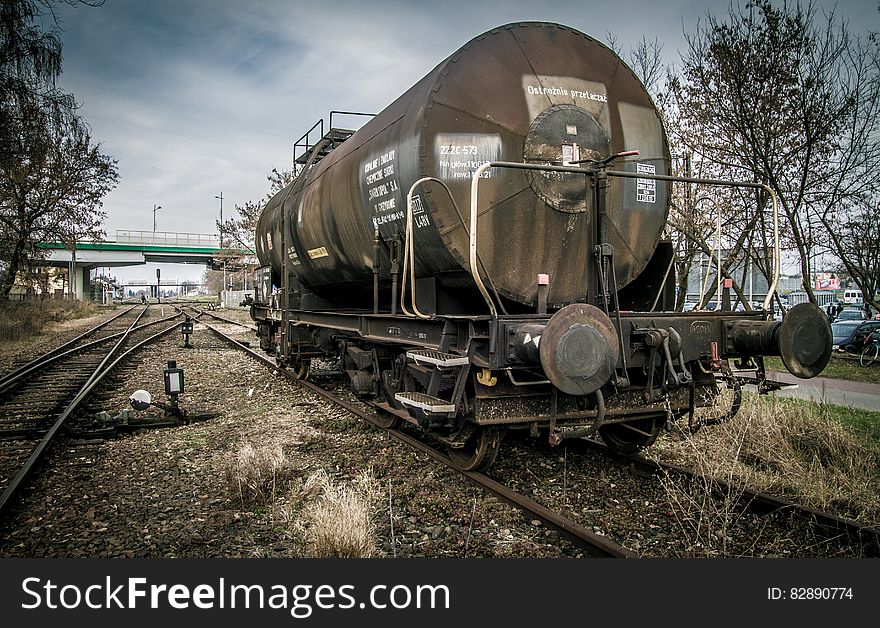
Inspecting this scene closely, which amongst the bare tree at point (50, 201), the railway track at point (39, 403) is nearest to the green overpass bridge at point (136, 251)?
the bare tree at point (50, 201)

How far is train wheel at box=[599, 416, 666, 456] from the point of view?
5.74 metres

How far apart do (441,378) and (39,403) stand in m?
7.40

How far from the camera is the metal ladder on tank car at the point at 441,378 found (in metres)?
4.54

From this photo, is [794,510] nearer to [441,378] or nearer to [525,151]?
[441,378]

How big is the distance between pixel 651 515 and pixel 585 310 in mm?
1818

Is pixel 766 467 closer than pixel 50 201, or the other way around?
pixel 766 467

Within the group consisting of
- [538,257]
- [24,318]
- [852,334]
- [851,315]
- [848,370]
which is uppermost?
[538,257]

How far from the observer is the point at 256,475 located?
17.3 feet

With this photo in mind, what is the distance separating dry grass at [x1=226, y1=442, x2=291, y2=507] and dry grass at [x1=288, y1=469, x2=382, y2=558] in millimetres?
276

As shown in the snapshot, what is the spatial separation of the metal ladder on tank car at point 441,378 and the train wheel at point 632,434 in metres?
1.98

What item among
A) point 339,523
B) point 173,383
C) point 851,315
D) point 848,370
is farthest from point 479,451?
point 851,315

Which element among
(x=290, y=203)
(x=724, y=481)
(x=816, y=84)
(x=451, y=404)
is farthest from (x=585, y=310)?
(x=816, y=84)

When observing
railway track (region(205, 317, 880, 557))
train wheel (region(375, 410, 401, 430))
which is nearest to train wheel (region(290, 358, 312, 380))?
train wheel (region(375, 410, 401, 430))

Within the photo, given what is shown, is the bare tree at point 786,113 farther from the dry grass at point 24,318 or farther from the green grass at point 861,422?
the dry grass at point 24,318
